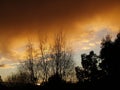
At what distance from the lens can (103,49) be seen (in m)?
56.9

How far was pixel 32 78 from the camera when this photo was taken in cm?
5866

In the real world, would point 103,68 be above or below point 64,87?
above

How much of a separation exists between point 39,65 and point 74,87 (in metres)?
15.1

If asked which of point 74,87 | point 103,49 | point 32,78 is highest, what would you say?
point 103,49

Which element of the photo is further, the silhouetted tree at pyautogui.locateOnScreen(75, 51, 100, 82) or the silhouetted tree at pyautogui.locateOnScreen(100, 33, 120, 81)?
the silhouetted tree at pyautogui.locateOnScreen(75, 51, 100, 82)

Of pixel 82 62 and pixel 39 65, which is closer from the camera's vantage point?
pixel 39 65

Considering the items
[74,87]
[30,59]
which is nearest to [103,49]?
[30,59]

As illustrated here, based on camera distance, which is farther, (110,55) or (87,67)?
(87,67)

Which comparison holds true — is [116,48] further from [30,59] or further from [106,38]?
[30,59]

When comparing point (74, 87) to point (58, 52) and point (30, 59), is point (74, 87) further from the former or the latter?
point (30, 59)

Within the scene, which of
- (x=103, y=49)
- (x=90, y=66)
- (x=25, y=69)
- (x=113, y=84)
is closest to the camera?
(x=113, y=84)

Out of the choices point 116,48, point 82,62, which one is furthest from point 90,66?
point 116,48

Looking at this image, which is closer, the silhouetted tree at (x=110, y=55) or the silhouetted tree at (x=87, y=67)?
the silhouetted tree at (x=110, y=55)

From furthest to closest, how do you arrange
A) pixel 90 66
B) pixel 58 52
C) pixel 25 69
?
pixel 90 66 → pixel 25 69 → pixel 58 52
